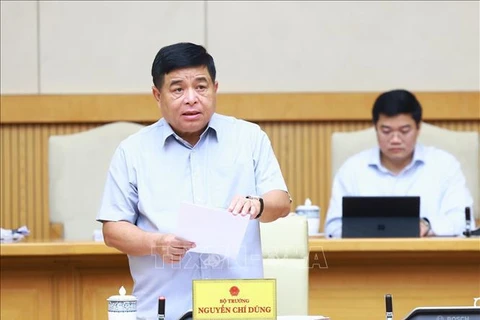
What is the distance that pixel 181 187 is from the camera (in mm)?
3508

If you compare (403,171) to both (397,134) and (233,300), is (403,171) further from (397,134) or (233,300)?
(233,300)

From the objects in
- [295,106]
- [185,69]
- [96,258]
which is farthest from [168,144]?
[295,106]

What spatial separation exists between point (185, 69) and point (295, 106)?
13.2 ft

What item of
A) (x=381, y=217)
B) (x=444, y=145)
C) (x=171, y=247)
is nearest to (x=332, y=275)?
(x=381, y=217)

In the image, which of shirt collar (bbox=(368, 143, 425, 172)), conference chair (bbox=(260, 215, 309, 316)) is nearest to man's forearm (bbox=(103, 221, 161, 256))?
conference chair (bbox=(260, 215, 309, 316))

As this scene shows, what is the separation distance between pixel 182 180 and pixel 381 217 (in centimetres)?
182

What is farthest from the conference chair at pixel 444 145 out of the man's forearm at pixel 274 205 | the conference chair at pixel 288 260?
the man's forearm at pixel 274 205

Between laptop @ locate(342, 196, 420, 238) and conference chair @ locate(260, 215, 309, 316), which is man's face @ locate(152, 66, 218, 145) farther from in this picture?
laptop @ locate(342, 196, 420, 238)

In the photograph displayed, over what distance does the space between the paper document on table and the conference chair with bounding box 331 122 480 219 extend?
10.4 ft

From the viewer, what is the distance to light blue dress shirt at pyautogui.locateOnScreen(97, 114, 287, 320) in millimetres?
3455

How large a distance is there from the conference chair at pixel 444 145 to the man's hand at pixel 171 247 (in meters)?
3.12

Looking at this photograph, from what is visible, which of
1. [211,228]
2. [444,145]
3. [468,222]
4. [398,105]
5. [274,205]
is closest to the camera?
[211,228]

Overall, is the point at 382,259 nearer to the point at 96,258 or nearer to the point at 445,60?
the point at 96,258

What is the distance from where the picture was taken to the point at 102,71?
24.8 ft
